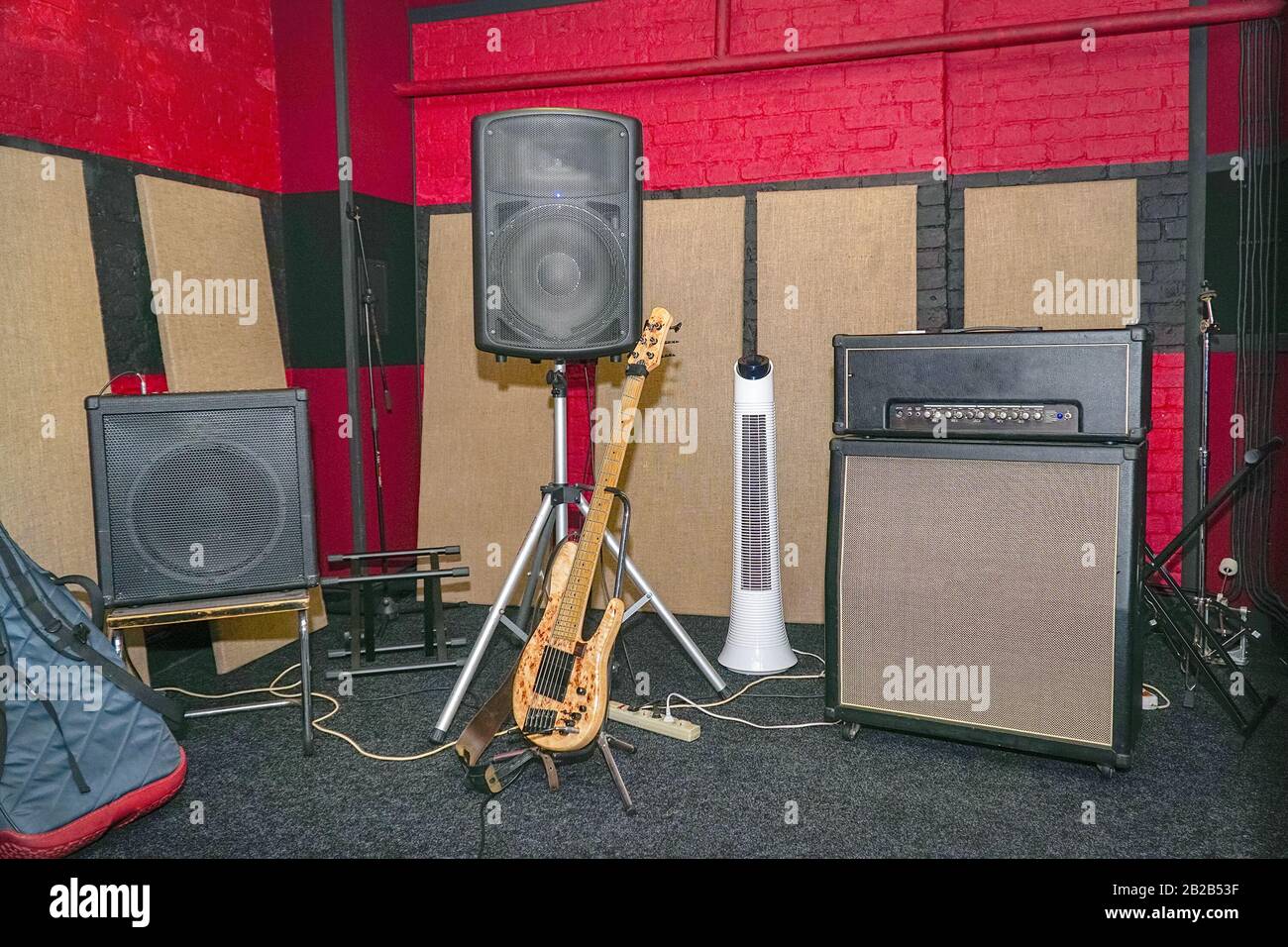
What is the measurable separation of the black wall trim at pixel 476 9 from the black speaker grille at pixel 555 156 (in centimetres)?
186

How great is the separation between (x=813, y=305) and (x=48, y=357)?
254cm

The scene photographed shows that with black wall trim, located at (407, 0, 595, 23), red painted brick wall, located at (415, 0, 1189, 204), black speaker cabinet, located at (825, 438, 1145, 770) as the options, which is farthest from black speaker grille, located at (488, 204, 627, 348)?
black wall trim, located at (407, 0, 595, 23)

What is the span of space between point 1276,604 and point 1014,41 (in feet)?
7.04

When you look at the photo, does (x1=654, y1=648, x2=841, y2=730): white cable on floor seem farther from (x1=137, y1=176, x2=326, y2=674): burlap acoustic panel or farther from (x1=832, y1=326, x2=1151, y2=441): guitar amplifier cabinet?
(x1=137, y1=176, x2=326, y2=674): burlap acoustic panel

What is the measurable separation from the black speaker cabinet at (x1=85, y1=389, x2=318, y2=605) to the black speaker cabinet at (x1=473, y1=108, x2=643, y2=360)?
0.64 metres

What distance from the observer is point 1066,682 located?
7.30 feet

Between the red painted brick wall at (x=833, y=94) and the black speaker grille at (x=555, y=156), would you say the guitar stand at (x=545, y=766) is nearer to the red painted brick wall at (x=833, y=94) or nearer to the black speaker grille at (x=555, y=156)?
the black speaker grille at (x=555, y=156)

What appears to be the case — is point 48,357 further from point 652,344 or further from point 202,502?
point 652,344

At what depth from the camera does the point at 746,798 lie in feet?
7.36

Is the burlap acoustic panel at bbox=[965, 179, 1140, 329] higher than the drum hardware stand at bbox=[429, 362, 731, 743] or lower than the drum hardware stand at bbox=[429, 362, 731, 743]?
higher

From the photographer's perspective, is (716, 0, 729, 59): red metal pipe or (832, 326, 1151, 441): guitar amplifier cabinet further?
(716, 0, 729, 59): red metal pipe

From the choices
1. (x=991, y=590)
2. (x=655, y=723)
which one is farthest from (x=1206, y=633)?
(x=655, y=723)

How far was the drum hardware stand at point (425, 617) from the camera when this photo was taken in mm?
3074

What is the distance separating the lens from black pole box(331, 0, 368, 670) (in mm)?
3656
